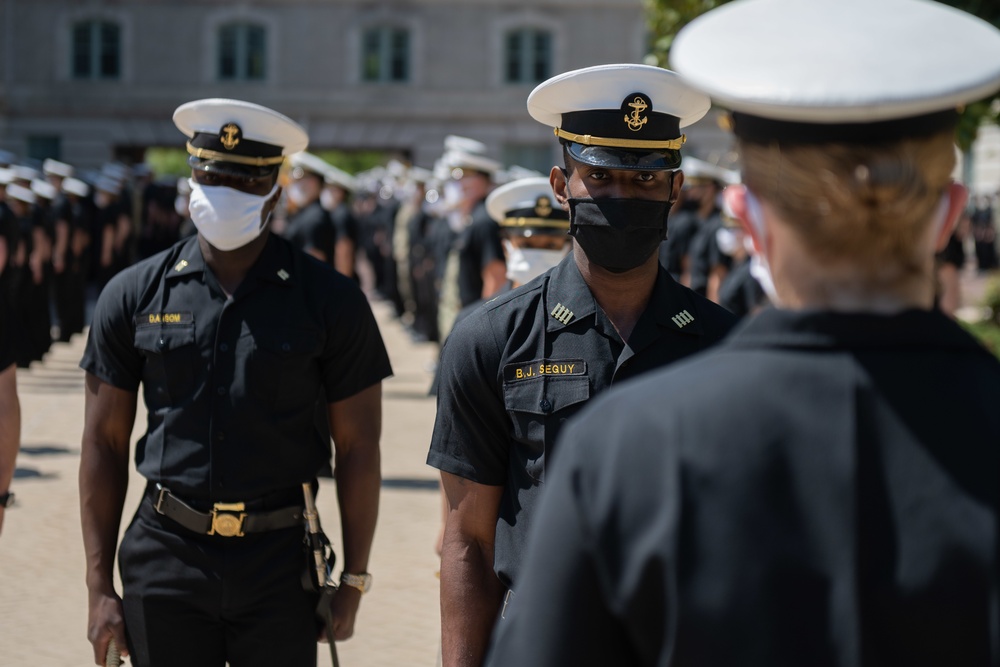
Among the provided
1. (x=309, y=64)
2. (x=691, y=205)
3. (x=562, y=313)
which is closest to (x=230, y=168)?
(x=562, y=313)

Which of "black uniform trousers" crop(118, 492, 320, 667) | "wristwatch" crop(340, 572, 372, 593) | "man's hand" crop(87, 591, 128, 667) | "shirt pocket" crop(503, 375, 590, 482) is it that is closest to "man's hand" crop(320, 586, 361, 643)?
"wristwatch" crop(340, 572, 372, 593)

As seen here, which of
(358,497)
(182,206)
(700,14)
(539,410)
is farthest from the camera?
(182,206)

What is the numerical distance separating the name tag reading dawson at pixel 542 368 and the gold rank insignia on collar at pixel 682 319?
10.1 inches

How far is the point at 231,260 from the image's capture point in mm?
4145

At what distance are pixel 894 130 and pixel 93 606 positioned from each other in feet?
9.88

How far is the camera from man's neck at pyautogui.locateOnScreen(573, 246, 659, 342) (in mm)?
3256

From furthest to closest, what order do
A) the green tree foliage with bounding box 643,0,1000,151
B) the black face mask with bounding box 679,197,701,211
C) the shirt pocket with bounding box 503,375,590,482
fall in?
1. the black face mask with bounding box 679,197,701,211
2. the green tree foliage with bounding box 643,0,1000,151
3. the shirt pocket with bounding box 503,375,590,482

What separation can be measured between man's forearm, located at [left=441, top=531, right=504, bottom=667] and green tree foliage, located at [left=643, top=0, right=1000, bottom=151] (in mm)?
9794

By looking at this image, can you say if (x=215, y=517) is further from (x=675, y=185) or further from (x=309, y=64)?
(x=309, y=64)

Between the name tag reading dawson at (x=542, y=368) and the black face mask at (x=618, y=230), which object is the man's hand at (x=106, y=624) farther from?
the black face mask at (x=618, y=230)

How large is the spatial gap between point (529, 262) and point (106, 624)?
2938mm

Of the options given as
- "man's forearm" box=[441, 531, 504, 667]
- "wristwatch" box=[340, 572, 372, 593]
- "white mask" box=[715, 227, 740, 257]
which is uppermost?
"man's forearm" box=[441, 531, 504, 667]

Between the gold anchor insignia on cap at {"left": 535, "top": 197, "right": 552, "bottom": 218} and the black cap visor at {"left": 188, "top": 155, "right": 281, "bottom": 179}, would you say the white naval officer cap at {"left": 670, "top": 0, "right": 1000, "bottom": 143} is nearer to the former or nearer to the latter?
the black cap visor at {"left": 188, "top": 155, "right": 281, "bottom": 179}

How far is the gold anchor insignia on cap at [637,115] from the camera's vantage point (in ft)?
10.9
